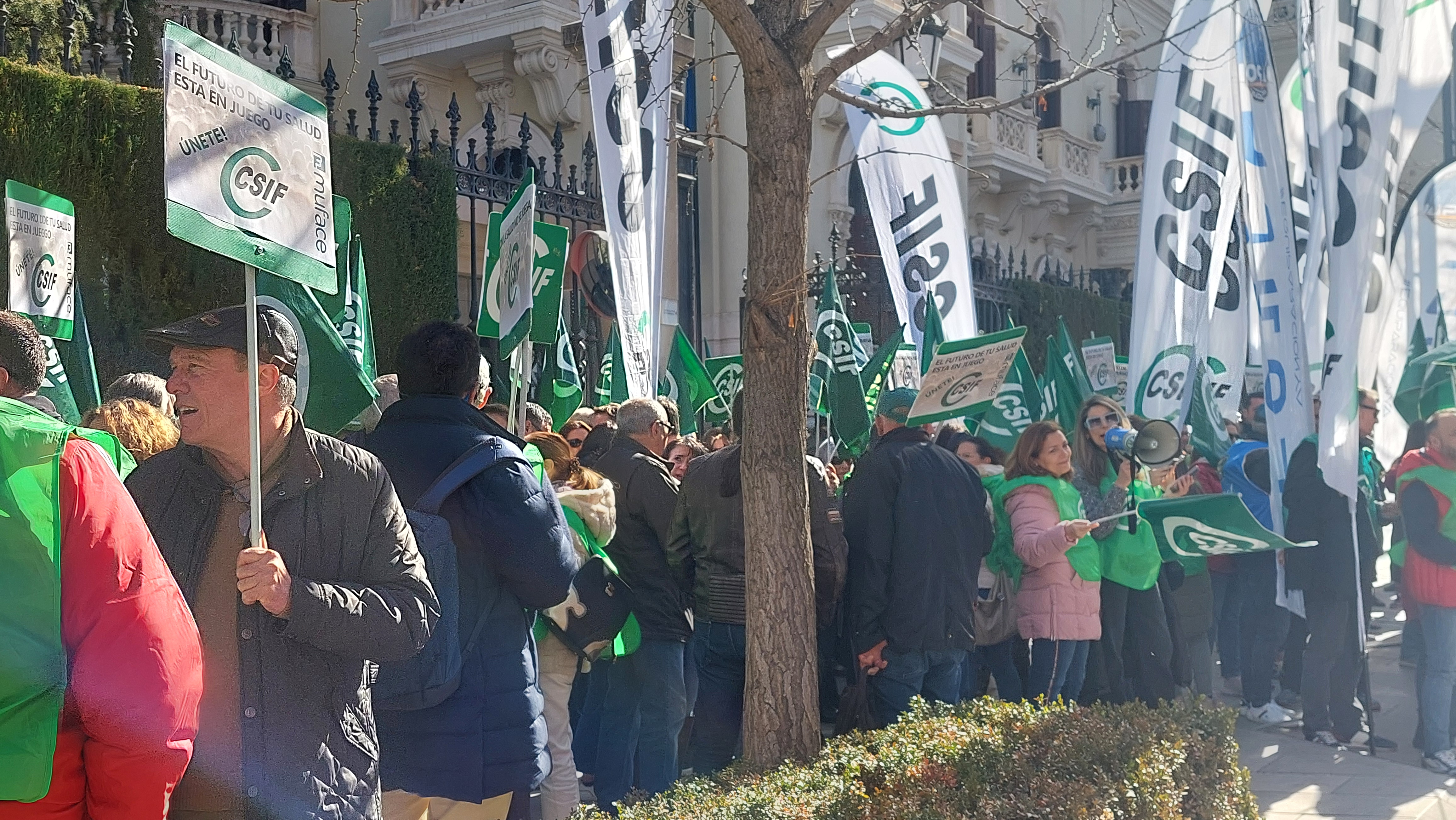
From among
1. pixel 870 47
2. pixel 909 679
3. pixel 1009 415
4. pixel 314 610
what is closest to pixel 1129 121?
pixel 1009 415

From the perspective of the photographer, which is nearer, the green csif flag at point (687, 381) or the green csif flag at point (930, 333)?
the green csif flag at point (930, 333)

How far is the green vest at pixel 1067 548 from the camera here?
6254 mm

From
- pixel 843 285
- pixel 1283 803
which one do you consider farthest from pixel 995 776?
pixel 843 285

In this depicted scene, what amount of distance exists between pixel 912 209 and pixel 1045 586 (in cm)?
344

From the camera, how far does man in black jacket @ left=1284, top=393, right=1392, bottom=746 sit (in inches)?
273

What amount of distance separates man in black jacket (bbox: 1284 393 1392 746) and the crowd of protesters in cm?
2

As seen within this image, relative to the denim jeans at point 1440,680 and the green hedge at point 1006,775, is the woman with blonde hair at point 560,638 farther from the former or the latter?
the denim jeans at point 1440,680

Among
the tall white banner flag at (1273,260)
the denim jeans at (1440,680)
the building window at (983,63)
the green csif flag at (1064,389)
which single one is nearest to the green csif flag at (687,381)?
the green csif flag at (1064,389)

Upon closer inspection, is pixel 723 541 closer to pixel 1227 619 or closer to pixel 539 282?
pixel 539 282

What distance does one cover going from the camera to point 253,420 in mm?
2496

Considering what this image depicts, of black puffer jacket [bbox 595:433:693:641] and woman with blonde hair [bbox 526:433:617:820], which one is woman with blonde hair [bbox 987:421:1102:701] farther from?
woman with blonde hair [bbox 526:433:617:820]

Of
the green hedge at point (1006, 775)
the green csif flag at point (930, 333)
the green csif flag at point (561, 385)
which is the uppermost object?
the green csif flag at point (930, 333)

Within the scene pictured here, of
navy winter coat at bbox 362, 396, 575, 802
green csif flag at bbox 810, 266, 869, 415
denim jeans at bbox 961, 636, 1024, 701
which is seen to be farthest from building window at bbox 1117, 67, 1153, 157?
navy winter coat at bbox 362, 396, 575, 802

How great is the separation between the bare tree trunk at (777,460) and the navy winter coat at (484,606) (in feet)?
2.49
